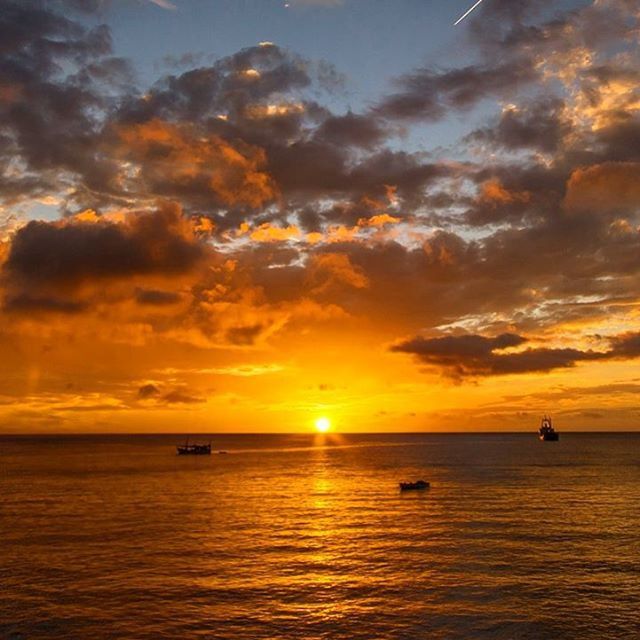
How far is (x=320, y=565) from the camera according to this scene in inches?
2202

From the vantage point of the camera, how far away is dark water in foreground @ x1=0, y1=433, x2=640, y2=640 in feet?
136

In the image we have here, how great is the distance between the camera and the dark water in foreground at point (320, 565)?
4138 centimetres

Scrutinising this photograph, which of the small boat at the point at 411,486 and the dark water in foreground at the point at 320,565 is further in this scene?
the small boat at the point at 411,486

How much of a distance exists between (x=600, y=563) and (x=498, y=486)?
63.7 meters

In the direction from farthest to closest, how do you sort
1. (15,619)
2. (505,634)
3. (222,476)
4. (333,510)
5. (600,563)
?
(222,476), (333,510), (600,563), (15,619), (505,634)

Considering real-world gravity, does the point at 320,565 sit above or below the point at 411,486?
above

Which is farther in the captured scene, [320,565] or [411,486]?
[411,486]

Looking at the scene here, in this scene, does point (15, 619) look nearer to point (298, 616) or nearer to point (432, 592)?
point (298, 616)

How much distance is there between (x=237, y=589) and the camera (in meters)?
48.8

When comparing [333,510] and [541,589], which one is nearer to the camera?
[541,589]

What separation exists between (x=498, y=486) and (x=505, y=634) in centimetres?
8372

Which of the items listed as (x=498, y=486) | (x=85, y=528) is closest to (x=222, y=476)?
(x=498, y=486)

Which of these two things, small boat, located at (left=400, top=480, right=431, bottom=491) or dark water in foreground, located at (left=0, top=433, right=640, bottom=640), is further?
small boat, located at (left=400, top=480, right=431, bottom=491)

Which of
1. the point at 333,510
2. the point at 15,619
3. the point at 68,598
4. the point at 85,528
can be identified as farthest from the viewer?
the point at 333,510
